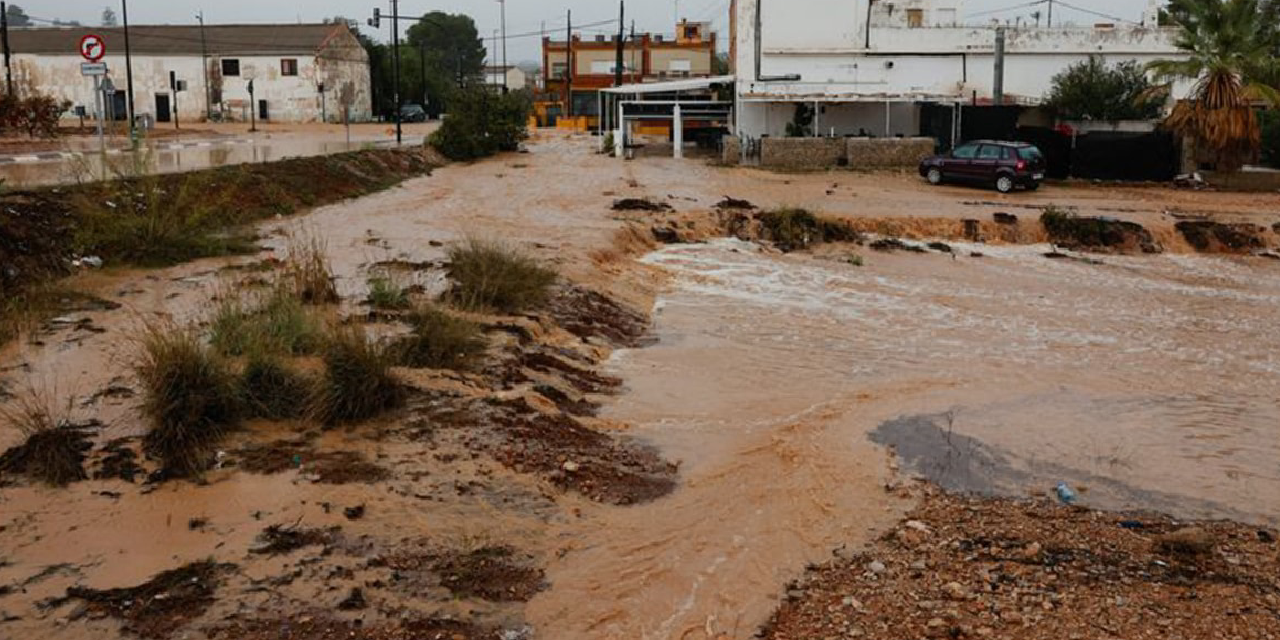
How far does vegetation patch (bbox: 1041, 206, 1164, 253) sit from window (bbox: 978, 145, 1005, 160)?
7107 mm

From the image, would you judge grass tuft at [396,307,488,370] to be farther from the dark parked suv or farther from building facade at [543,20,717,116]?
building facade at [543,20,717,116]

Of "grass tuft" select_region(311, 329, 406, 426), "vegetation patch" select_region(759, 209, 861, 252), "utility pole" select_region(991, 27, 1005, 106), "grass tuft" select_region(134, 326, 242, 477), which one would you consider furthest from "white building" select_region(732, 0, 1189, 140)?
"grass tuft" select_region(134, 326, 242, 477)

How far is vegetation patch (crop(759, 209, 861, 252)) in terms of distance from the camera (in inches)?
956

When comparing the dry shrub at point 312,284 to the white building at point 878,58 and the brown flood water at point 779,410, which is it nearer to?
the brown flood water at point 779,410

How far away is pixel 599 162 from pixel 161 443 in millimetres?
34991

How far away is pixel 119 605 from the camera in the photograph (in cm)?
630

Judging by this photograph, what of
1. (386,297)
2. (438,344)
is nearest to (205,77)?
(386,297)

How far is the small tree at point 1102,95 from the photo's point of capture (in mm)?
38750

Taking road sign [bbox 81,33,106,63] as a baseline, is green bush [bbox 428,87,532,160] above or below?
below

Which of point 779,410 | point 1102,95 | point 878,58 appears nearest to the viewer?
point 779,410

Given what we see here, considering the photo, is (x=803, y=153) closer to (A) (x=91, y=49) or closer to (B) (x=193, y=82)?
(A) (x=91, y=49)

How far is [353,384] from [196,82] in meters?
68.3

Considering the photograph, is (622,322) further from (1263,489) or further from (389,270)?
(1263,489)

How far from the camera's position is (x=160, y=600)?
6.36m
